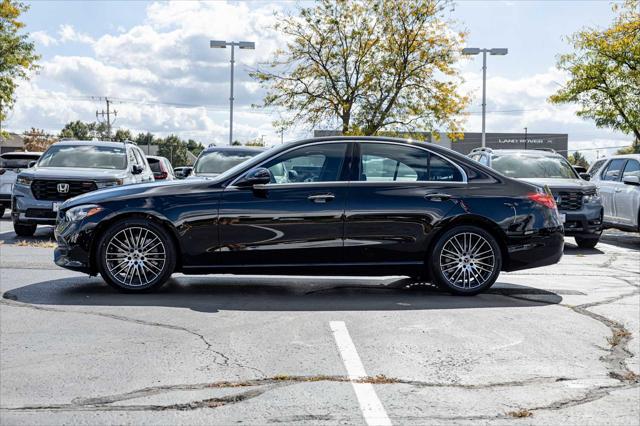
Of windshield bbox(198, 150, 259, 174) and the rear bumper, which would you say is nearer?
the rear bumper

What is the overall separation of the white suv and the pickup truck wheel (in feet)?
4.34

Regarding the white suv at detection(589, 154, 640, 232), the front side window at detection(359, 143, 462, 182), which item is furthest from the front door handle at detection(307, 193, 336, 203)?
the white suv at detection(589, 154, 640, 232)

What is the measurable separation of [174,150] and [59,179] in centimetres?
11809

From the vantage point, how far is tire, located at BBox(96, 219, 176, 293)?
7.46 meters

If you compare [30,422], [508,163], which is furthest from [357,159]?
[508,163]

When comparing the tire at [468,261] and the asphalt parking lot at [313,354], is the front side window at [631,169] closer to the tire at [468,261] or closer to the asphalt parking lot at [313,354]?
the asphalt parking lot at [313,354]

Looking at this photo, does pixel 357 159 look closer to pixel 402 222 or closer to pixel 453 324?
pixel 402 222

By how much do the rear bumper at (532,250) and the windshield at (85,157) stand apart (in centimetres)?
858

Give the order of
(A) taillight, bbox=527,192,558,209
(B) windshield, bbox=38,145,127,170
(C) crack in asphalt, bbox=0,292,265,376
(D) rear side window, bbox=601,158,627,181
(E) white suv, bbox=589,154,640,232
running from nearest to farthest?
1. (C) crack in asphalt, bbox=0,292,265,376
2. (A) taillight, bbox=527,192,558,209
3. (B) windshield, bbox=38,145,127,170
4. (E) white suv, bbox=589,154,640,232
5. (D) rear side window, bbox=601,158,627,181

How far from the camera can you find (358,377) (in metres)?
4.91

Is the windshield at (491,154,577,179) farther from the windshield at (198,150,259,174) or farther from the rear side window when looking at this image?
the windshield at (198,150,259,174)

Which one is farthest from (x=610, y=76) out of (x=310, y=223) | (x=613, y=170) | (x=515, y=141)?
(x=515, y=141)

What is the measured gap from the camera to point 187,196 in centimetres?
750

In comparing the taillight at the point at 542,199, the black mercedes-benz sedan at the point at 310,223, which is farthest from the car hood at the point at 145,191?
the taillight at the point at 542,199
